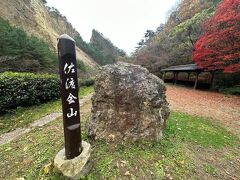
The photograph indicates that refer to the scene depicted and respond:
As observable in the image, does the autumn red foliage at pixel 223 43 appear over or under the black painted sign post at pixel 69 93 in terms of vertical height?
over

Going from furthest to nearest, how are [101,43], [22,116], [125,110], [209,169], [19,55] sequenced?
1. [101,43]
2. [19,55]
3. [22,116]
4. [125,110]
5. [209,169]

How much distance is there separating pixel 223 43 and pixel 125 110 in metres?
10.9

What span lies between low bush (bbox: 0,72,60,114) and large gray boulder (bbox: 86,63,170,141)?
4.81 m

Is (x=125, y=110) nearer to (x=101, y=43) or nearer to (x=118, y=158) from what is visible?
(x=118, y=158)

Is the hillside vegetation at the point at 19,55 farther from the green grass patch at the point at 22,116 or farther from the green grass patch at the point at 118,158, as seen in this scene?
the green grass patch at the point at 118,158

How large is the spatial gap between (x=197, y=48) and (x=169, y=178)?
39.9ft

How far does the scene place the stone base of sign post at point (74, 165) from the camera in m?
2.77

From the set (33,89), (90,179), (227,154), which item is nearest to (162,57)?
(33,89)

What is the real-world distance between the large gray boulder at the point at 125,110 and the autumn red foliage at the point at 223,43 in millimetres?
9124

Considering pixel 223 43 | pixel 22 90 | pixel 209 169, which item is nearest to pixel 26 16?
pixel 22 90

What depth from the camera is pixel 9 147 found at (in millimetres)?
4195

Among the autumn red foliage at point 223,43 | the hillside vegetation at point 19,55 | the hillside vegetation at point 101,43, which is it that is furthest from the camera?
the hillside vegetation at point 101,43

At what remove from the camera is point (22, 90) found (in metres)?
7.63

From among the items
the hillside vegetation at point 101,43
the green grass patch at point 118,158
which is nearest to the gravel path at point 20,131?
the green grass patch at point 118,158
